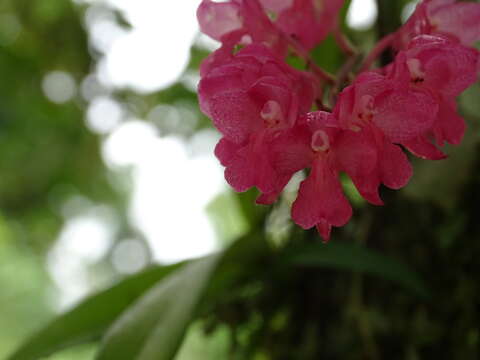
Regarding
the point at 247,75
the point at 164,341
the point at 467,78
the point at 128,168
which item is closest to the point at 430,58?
the point at 467,78

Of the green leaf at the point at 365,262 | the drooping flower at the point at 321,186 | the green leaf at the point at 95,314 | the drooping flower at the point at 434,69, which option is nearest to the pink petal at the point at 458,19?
the drooping flower at the point at 434,69

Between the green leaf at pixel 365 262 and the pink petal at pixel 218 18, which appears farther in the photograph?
the green leaf at pixel 365 262

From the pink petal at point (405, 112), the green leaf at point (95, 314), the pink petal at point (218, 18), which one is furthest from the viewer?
the green leaf at point (95, 314)

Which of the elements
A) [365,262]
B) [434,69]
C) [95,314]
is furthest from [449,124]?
[95,314]

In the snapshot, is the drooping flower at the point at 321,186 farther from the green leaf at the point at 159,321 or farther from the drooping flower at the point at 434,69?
the green leaf at the point at 159,321

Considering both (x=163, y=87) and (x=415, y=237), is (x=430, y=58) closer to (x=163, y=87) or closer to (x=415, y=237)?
(x=415, y=237)

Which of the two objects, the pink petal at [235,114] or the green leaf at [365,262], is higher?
the pink petal at [235,114]
